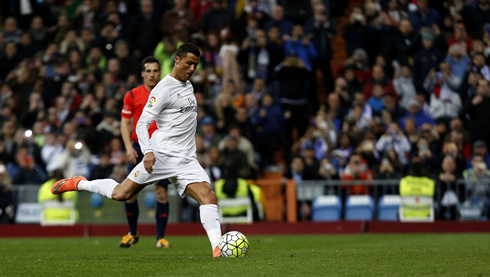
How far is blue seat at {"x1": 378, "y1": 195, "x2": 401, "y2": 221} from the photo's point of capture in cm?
1811

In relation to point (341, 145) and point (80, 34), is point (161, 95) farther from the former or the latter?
point (80, 34)

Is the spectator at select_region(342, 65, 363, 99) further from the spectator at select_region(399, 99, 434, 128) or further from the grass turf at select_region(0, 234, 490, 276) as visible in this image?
the grass turf at select_region(0, 234, 490, 276)

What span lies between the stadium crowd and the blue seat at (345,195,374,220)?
0.87ft

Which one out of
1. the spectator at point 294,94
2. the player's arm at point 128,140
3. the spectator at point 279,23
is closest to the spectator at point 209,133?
the spectator at point 294,94

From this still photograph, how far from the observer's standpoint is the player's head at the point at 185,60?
955 cm

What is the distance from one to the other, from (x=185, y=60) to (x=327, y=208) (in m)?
9.52

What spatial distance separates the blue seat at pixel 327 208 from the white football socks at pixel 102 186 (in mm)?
8819

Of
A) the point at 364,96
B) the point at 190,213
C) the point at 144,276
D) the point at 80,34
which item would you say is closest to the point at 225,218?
the point at 190,213

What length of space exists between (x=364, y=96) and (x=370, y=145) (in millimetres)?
2047

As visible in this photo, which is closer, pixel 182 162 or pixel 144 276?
pixel 144 276

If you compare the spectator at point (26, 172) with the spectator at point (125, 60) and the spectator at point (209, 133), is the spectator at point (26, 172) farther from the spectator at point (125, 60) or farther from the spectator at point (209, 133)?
the spectator at point (209, 133)

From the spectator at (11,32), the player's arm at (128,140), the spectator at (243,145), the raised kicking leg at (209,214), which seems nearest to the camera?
the raised kicking leg at (209,214)

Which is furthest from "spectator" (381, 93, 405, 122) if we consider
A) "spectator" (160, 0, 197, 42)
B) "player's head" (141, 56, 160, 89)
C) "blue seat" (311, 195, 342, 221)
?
"player's head" (141, 56, 160, 89)

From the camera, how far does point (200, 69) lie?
72.1ft
